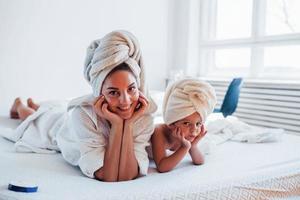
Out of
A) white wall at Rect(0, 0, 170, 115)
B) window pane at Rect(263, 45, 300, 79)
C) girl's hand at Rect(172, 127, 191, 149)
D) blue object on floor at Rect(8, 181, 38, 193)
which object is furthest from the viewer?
window pane at Rect(263, 45, 300, 79)

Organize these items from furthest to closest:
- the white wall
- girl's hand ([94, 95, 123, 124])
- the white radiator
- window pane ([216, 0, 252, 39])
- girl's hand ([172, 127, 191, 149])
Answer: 1. window pane ([216, 0, 252, 39])
2. the white wall
3. the white radiator
4. girl's hand ([172, 127, 191, 149])
5. girl's hand ([94, 95, 123, 124])

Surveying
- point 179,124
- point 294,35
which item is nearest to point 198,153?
point 179,124

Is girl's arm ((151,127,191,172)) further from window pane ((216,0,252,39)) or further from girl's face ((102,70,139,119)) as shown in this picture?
window pane ((216,0,252,39))

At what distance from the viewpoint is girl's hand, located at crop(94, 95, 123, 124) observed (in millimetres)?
970

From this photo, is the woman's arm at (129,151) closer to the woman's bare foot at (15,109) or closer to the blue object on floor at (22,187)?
the blue object on floor at (22,187)

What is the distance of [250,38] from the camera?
2.96 metres

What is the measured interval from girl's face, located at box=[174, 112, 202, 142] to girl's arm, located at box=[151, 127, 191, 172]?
23 millimetres

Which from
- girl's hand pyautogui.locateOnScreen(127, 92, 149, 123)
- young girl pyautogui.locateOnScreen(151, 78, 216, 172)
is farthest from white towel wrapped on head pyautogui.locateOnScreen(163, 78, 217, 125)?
girl's hand pyautogui.locateOnScreen(127, 92, 149, 123)

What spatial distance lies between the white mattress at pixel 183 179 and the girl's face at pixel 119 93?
205 mm

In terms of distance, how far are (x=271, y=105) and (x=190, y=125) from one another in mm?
1673

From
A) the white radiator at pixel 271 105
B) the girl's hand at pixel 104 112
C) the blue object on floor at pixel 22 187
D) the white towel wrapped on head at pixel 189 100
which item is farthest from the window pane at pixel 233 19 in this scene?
the blue object on floor at pixel 22 187

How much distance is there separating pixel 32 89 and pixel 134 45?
1.86m

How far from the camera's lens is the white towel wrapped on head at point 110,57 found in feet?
3.22

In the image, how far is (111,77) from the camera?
984 mm
